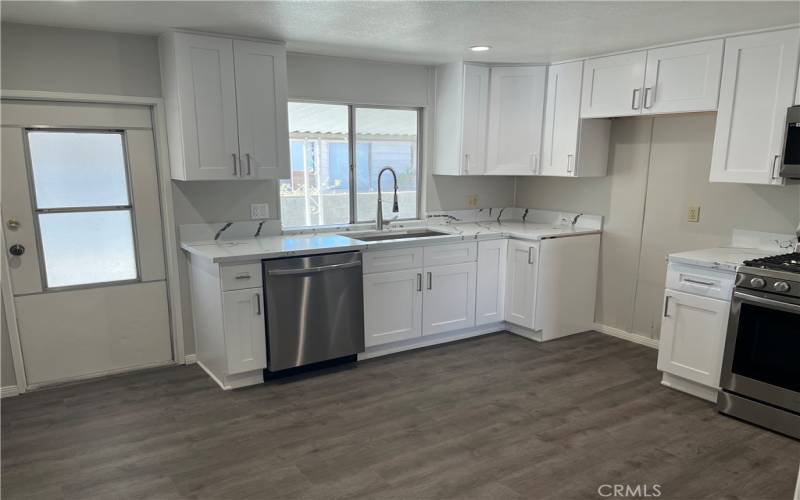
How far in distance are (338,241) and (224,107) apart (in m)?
1.19

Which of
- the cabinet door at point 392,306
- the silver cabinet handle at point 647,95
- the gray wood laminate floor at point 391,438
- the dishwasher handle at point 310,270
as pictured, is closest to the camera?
the gray wood laminate floor at point 391,438

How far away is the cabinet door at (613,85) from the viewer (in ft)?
12.5

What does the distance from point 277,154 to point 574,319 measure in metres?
2.88

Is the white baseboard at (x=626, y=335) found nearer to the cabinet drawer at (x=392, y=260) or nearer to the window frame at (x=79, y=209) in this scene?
the cabinet drawer at (x=392, y=260)

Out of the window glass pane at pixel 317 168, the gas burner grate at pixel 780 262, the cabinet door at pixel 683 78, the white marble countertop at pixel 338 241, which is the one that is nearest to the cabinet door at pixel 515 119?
the white marble countertop at pixel 338 241

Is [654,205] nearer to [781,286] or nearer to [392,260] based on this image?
[781,286]

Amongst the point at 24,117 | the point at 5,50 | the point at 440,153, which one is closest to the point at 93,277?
the point at 24,117

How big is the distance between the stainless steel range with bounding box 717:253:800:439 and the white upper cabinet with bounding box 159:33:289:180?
3071 mm

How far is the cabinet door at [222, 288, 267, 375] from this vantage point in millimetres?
3322

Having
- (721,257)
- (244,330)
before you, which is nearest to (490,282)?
(721,257)

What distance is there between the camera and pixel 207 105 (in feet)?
11.1

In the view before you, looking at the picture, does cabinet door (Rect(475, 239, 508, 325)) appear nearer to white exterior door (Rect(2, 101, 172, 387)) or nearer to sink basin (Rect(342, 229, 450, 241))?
sink basin (Rect(342, 229, 450, 241))

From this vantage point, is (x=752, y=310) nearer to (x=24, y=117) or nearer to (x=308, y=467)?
(x=308, y=467)

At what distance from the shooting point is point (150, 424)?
9.87ft
